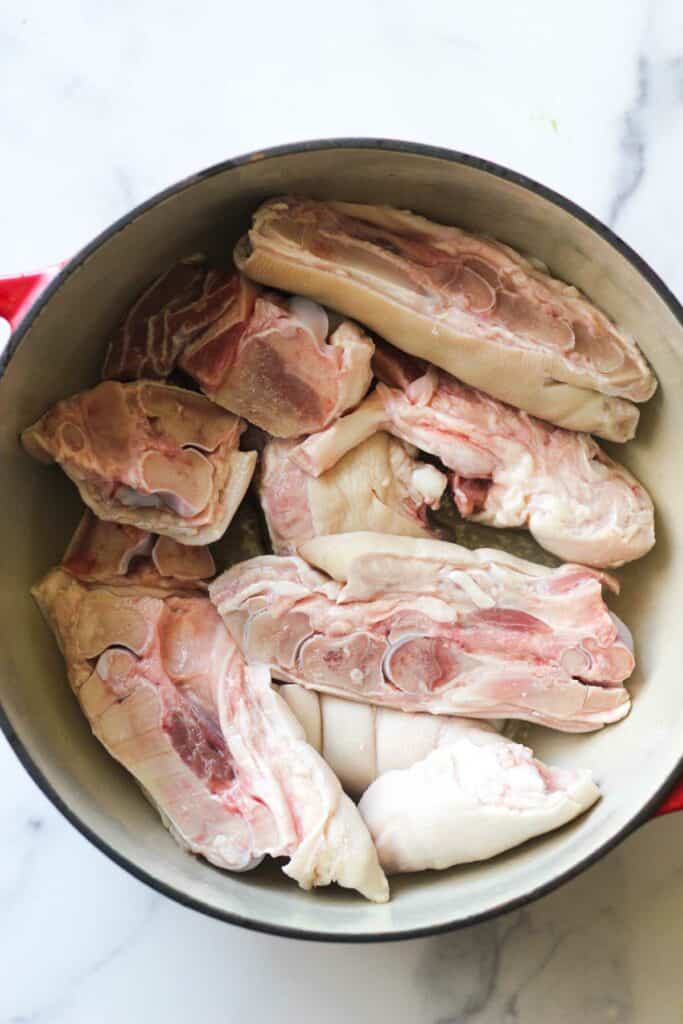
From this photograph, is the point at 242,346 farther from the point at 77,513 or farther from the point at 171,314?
the point at 77,513

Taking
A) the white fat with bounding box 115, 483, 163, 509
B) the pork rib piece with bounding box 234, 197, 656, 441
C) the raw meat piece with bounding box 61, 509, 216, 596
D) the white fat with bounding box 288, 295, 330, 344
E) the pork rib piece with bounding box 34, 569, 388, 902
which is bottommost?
the pork rib piece with bounding box 34, 569, 388, 902

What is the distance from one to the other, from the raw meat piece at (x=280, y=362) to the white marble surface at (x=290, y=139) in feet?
0.76

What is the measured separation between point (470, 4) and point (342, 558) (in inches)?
27.5

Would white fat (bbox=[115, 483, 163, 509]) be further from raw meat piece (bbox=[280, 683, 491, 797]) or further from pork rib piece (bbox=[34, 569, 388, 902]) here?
raw meat piece (bbox=[280, 683, 491, 797])

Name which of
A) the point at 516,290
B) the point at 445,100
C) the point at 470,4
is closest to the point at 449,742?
the point at 516,290

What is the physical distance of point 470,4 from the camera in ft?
4.51

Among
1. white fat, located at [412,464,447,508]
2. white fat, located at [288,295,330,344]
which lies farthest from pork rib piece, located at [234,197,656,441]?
white fat, located at [412,464,447,508]

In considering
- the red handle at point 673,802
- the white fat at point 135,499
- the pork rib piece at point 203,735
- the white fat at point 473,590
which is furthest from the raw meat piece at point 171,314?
the red handle at point 673,802

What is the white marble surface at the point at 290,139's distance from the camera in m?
1.35

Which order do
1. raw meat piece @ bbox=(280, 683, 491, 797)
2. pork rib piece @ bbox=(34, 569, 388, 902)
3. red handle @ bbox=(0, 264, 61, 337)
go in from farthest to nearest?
raw meat piece @ bbox=(280, 683, 491, 797) < pork rib piece @ bbox=(34, 569, 388, 902) < red handle @ bbox=(0, 264, 61, 337)

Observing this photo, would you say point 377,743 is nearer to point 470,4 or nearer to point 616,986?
point 616,986

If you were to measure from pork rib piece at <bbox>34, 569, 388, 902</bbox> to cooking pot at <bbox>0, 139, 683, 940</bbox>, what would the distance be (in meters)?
0.03

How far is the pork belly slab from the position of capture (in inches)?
49.6

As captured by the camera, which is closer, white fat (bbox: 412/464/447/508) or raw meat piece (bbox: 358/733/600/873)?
raw meat piece (bbox: 358/733/600/873)
